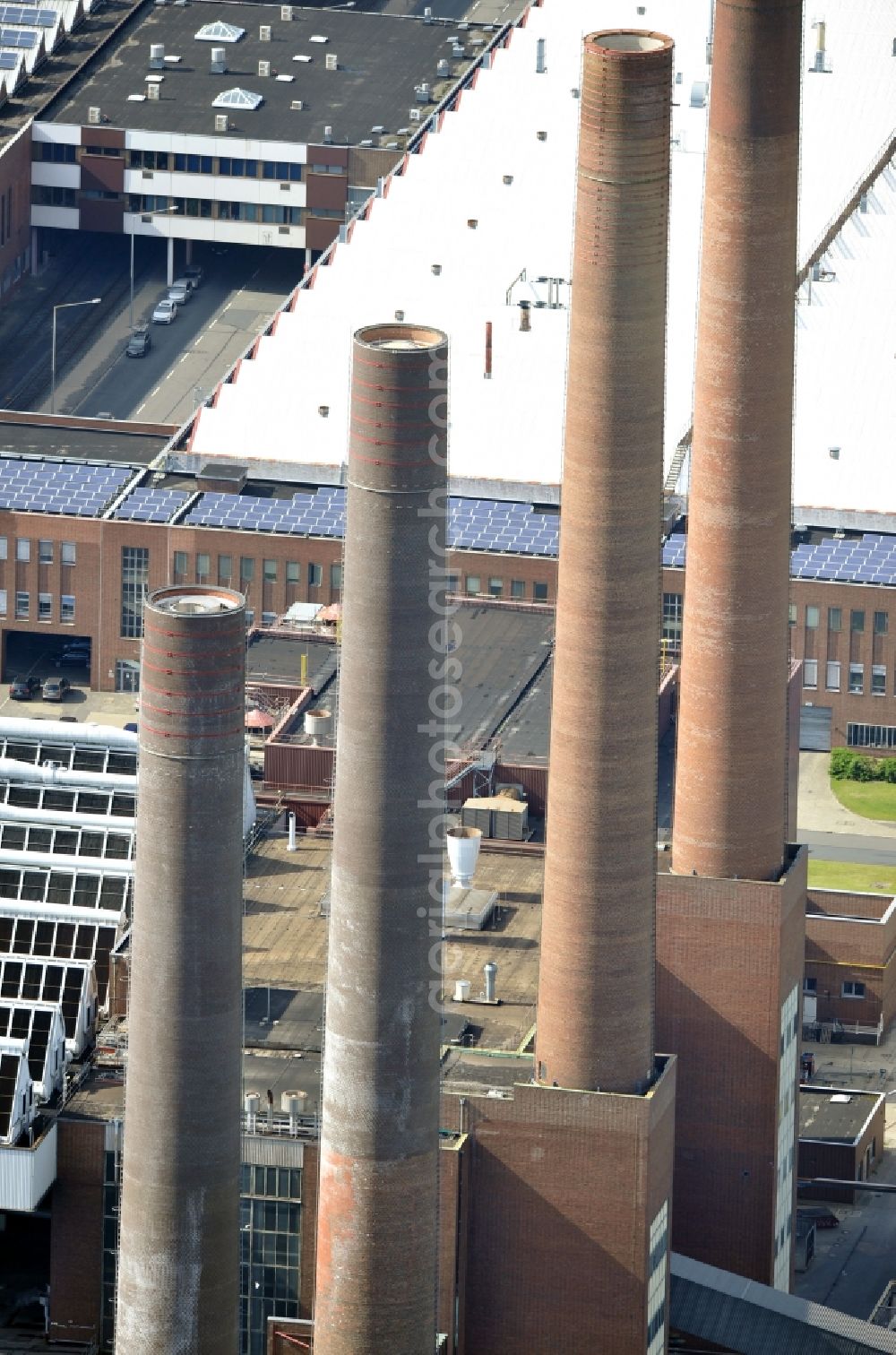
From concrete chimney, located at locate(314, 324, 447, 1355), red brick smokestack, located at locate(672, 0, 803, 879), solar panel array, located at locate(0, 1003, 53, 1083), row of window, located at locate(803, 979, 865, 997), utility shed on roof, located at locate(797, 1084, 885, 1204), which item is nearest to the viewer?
concrete chimney, located at locate(314, 324, 447, 1355)

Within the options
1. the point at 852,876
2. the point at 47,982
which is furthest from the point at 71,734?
the point at 852,876

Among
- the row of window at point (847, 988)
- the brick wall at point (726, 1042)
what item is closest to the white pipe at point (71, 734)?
the brick wall at point (726, 1042)

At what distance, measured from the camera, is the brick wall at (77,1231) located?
14312cm

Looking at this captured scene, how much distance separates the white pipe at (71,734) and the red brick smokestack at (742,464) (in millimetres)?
24036

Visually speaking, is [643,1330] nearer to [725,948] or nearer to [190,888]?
[725,948]

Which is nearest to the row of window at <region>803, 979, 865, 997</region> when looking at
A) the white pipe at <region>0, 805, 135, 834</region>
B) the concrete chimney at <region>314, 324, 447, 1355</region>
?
the white pipe at <region>0, 805, 135, 834</region>

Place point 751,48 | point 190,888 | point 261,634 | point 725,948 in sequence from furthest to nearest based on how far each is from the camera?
1. point 261,634
2. point 725,948
3. point 751,48
4. point 190,888

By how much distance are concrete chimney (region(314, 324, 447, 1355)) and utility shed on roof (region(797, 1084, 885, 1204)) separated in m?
37.3

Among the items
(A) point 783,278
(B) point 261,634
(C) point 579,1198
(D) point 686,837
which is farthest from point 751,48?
(B) point 261,634

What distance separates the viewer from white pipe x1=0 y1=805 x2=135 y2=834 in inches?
6235

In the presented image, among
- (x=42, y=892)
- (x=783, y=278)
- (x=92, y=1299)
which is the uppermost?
(x=783, y=278)

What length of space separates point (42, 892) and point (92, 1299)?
18.4m

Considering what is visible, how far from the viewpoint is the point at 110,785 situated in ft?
527

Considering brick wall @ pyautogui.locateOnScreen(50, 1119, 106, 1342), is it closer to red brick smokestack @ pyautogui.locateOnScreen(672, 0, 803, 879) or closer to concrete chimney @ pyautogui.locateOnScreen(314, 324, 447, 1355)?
concrete chimney @ pyautogui.locateOnScreen(314, 324, 447, 1355)
